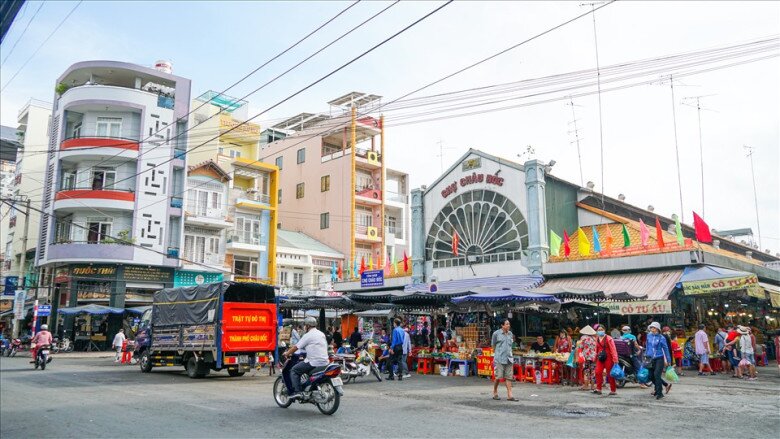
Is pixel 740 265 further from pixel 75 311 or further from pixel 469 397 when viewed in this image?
pixel 75 311

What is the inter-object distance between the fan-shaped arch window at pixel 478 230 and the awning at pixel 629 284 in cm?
293

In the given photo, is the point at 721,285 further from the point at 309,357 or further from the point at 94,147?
the point at 94,147

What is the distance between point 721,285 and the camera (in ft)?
64.5

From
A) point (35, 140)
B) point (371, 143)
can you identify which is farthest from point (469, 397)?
point (35, 140)

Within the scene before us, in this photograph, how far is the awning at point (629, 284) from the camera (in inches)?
826

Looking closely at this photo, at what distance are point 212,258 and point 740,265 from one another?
101ft

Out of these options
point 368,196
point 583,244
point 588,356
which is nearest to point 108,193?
point 368,196

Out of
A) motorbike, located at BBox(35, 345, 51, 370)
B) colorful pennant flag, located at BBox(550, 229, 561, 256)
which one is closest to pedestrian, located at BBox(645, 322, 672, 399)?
colorful pennant flag, located at BBox(550, 229, 561, 256)

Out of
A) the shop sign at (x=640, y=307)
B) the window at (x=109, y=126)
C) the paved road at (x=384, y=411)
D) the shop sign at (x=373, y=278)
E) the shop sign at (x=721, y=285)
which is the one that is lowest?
the paved road at (x=384, y=411)

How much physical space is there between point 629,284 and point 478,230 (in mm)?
8137

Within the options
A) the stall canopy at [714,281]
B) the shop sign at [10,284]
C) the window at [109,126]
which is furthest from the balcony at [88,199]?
the stall canopy at [714,281]

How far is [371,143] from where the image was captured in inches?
2020

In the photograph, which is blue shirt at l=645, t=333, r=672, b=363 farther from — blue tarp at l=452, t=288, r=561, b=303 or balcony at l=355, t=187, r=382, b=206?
balcony at l=355, t=187, r=382, b=206

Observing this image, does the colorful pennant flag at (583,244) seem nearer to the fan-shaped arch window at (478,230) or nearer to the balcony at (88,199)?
the fan-shaped arch window at (478,230)
